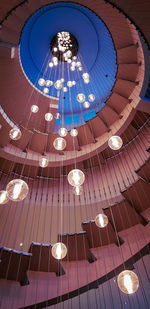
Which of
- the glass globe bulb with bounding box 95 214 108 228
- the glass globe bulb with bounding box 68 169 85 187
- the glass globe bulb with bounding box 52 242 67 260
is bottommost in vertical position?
the glass globe bulb with bounding box 52 242 67 260

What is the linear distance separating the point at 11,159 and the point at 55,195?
6.51 feet

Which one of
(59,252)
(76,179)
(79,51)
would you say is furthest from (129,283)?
(79,51)

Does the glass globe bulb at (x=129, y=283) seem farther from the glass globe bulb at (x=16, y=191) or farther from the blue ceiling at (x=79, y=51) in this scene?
the blue ceiling at (x=79, y=51)

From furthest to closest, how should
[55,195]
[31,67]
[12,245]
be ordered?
[31,67] → [55,195] → [12,245]

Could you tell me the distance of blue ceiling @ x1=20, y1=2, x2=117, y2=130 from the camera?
883 cm

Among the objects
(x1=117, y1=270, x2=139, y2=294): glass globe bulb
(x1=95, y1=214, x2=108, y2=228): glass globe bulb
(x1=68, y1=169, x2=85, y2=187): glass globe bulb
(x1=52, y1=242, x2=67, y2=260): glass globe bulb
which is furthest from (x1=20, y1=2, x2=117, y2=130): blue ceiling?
(x1=117, y1=270, x2=139, y2=294): glass globe bulb

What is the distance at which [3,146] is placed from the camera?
308 inches

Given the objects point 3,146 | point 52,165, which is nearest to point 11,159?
point 3,146

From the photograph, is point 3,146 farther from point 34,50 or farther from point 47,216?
point 34,50

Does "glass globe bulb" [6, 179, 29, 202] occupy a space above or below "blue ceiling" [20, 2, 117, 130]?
below

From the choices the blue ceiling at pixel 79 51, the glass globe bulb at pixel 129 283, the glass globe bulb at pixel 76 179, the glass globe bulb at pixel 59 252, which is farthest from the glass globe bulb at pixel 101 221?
the blue ceiling at pixel 79 51

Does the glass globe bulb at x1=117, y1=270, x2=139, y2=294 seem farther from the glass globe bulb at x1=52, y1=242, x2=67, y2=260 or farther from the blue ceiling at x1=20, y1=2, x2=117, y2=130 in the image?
the blue ceiling at x1=20, y1=2, x2=117, y2=130

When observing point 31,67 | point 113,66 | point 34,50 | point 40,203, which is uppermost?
point 34,50

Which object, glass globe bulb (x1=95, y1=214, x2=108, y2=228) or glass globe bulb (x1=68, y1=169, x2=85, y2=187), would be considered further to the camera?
glass globe bulb (x1=95, y1=214, x2=108, y2=228)
